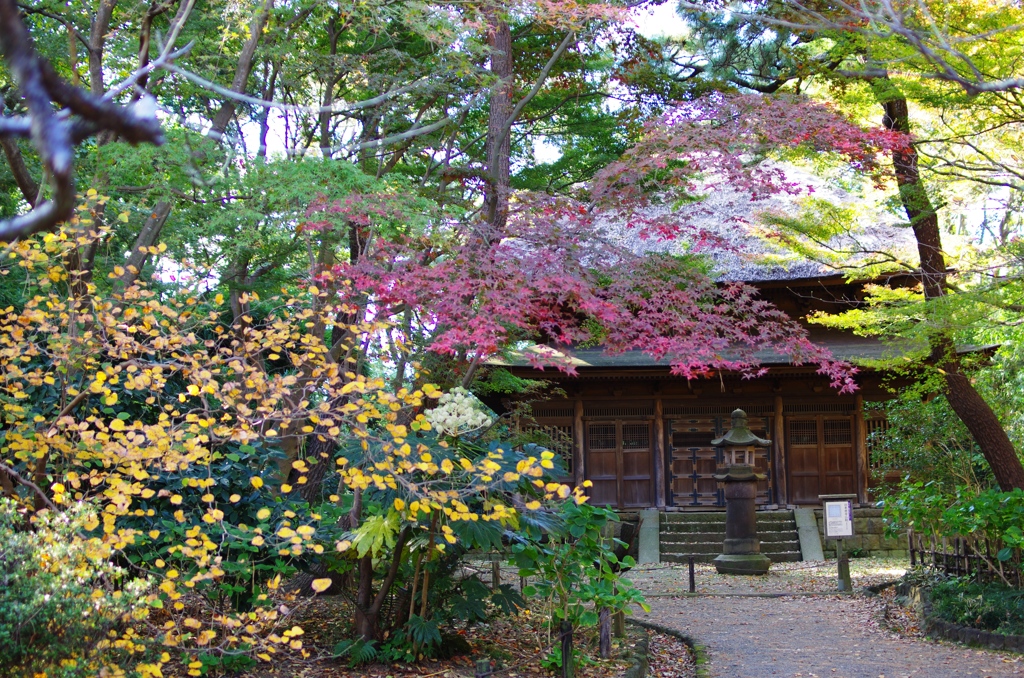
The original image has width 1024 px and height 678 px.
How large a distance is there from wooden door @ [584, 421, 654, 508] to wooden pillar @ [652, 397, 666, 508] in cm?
14

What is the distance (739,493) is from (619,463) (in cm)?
382

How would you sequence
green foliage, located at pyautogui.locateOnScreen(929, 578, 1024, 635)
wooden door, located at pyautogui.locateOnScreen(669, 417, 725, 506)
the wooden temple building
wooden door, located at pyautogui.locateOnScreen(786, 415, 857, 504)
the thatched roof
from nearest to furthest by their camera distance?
green foliage, located at pyautogui.locateOnScreen(929, 578, 1024, 635) < the thatched roof < the wooden temple building < wooden door, located at pyautogui.locateOnScreen(786, 415, 857, 504) < wooden door, located at pyautogui.locateOnScreen(669, 417, 725, 506)

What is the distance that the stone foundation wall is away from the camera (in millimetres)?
16219

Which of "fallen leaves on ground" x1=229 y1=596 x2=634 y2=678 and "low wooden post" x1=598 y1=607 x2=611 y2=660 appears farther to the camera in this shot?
"low wooden post" x1=598 y1=607 x2=611 y2=660

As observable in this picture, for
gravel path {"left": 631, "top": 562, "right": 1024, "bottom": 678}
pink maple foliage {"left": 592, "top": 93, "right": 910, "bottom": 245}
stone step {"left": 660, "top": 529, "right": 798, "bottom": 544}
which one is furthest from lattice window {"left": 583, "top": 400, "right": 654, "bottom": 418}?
pink maple foliage {"left": 592, "top": 93, "right": 910, "bottom": 245}

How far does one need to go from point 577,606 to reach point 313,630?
2.03 meters

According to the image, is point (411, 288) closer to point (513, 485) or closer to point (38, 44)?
point (513, 485)

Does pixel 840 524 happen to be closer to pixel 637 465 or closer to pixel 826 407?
pixel 826 407

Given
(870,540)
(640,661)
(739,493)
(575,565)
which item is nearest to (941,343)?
(640,661)

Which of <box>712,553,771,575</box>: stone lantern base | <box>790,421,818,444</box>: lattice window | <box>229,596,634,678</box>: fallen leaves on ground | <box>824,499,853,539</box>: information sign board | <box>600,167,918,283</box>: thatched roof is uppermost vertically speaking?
<box>600,167,918,283</box>: thatched roof

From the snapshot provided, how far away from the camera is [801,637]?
8.71 m

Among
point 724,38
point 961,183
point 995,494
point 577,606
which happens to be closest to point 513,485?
point 577,606

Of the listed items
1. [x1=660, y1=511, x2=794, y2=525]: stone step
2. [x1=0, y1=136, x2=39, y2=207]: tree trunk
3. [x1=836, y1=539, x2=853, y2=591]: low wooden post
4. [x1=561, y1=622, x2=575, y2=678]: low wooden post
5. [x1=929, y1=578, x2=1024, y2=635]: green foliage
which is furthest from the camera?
[x1=660, y1=511, x2=794, y2=525]: stone step

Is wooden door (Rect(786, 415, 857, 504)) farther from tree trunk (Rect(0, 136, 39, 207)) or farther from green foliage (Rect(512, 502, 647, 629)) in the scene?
tree trunk (Rect(0, 136, 39, 207))
